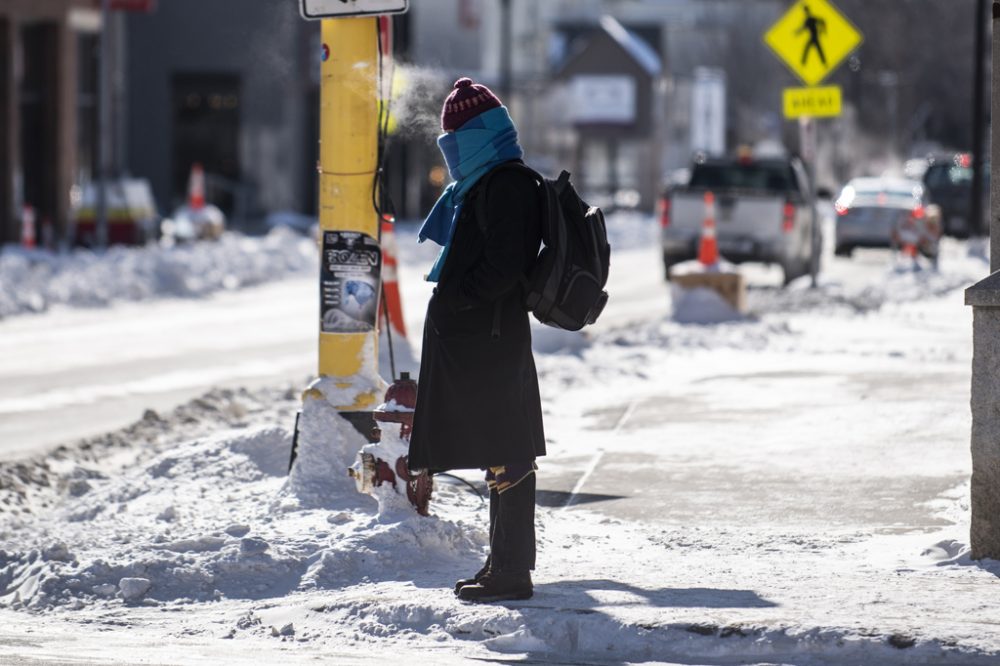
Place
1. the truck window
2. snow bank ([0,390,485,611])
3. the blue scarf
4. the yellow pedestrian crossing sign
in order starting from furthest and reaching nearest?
the truck window
the yellow pedestrian crossing sign
snow bank ([0,390,485,611])
the blue scarf

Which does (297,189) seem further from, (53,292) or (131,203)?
(53,292)

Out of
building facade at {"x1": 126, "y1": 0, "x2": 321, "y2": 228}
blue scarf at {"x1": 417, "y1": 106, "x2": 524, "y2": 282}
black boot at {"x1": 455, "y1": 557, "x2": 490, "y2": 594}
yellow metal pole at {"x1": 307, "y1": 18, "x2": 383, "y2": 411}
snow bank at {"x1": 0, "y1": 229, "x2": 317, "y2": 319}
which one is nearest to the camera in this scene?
blue scarf at {"x1": 417, "y1": 106, "x2": 524, "y2": 282}

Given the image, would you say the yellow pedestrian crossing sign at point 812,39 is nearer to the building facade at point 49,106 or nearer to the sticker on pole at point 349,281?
the sticker on pole at point 349,281

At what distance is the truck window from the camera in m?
26.2

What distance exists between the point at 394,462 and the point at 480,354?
117cm

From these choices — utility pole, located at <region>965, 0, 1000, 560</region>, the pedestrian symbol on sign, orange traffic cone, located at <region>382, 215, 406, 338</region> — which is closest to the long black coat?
utility pole, located at <region>965, 0, 1000, 560</region>

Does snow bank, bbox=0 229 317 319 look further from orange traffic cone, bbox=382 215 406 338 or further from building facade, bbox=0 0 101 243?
orange traffic cone, bbox=382 215 406 338

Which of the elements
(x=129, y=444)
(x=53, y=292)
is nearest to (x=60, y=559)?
(x=129, y=444)

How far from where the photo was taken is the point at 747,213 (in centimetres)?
2566

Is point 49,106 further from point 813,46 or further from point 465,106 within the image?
point 465,106

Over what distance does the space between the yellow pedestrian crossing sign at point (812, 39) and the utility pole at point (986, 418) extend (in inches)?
559

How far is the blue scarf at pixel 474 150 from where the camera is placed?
21.8ft

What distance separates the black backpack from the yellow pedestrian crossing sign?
587 inches

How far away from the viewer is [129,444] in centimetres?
1132
